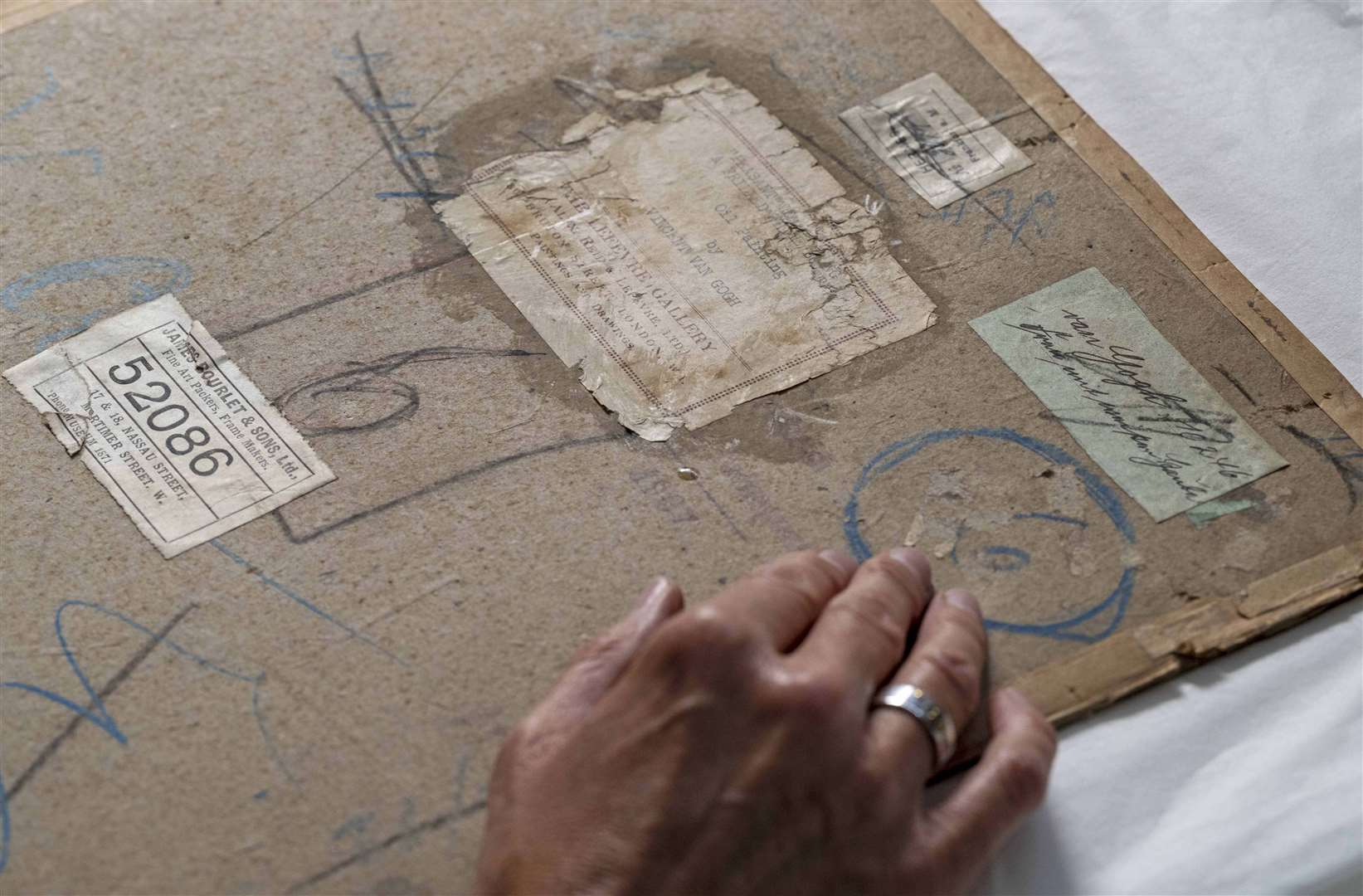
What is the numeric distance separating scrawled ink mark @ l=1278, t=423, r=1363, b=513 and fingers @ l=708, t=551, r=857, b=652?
32 cm

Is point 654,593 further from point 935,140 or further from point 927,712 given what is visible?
point 935,140

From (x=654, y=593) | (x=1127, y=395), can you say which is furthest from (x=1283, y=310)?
(x=654, y=593)

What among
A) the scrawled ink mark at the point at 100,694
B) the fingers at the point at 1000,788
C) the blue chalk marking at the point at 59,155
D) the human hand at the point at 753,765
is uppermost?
the blue chalk marking at the point at 59,155

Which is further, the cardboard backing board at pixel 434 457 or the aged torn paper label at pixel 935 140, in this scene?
the aged torn paper label at pixel 935 140

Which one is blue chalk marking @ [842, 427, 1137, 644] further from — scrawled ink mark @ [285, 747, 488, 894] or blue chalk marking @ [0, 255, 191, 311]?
blue chalk marking @ [0, 255, 191, 311]

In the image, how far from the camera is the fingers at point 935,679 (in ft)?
2.03

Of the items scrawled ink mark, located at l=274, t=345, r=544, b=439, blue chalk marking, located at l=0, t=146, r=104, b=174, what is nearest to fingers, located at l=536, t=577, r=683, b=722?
scrawled ink mark, located at l=274, t=345, r=544, b=439

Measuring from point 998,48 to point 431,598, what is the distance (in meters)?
0.62

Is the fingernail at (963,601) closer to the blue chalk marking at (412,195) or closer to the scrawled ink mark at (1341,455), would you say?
the scrawled ink mark at (1341,455)

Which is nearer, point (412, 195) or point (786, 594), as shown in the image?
point (786, 594)

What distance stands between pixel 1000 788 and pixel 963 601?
11cm

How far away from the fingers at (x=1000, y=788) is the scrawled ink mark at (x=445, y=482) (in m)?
0.29

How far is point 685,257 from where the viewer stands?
874mm

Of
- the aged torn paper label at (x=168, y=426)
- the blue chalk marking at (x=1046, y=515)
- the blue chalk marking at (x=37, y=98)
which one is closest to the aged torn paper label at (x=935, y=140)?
the blue chalk marking at (x=1046, y=515)
